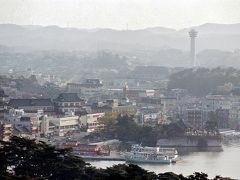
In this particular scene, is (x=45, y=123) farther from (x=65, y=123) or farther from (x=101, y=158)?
(x=101, y=158)

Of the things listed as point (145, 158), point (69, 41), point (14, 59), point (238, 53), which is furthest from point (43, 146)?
point (69, 41)

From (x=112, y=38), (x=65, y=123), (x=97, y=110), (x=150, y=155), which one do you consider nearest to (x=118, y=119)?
(x=65, y=123)

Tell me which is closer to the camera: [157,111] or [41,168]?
[41,168]

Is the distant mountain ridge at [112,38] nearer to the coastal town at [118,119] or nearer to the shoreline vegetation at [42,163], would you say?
the coastal town at [118,119]

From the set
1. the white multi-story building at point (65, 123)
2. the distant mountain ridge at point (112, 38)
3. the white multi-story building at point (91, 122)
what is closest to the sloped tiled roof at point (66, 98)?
the white multi-story building at point (91, 122)

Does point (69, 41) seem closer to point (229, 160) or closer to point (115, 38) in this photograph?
point (115, 38)

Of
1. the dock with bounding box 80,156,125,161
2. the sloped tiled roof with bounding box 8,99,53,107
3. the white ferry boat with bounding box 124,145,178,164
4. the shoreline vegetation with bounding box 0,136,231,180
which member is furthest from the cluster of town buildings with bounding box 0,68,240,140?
the shoreline vegetation with bounding box 0,136,231,180
